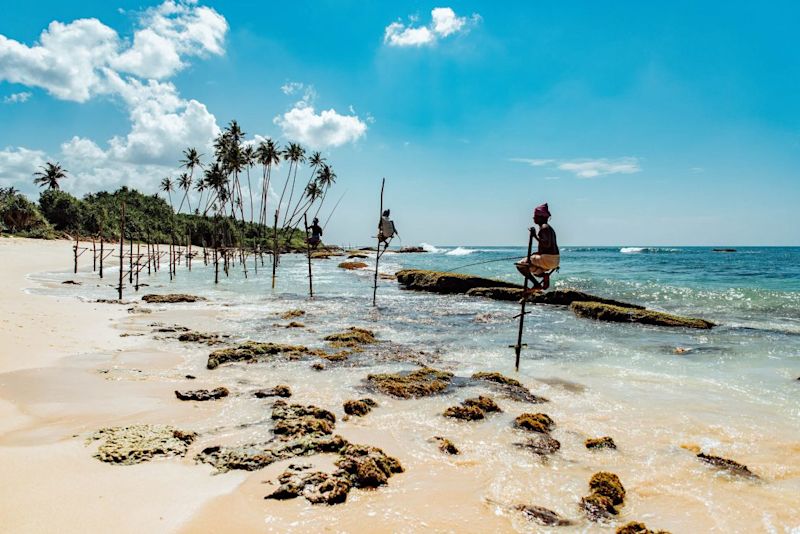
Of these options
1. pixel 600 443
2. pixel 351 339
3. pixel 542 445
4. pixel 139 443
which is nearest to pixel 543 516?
pixel 542 445

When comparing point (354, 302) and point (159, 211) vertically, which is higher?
point (159, 211)

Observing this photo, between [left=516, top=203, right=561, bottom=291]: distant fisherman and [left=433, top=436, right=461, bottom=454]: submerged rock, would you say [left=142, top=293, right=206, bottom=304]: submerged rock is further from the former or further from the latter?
[left=433, top=436, right=461, bottom=454]: submerged rock

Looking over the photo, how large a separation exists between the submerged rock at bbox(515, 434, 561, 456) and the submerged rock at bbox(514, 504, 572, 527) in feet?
4.68

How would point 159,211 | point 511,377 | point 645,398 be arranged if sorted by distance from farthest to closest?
1. point 159,211
2. point 511,377
3. point 645,398

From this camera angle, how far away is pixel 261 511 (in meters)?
4.32

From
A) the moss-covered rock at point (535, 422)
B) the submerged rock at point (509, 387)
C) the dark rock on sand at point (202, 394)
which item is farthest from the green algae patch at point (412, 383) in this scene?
the dark rock on sand at point (202, 394)

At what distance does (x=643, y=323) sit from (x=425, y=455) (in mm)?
14725

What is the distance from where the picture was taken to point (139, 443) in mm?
5445

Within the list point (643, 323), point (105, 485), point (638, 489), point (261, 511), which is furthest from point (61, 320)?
point (643, 323)

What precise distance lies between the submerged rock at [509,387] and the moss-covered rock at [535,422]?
3.64ft

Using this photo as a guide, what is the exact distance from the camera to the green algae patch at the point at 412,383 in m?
8.44

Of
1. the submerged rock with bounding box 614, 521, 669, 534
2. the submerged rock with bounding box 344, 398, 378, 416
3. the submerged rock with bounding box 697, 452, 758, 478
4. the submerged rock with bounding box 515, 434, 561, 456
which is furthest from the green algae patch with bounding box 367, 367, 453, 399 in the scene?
the submerged rock with bounding box 614, 521, 669, 534

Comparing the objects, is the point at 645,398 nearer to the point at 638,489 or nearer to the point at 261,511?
the point at 638,489

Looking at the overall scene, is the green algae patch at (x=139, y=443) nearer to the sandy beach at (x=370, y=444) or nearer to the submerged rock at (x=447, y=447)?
the sandy beach at (x=370, y=444)
